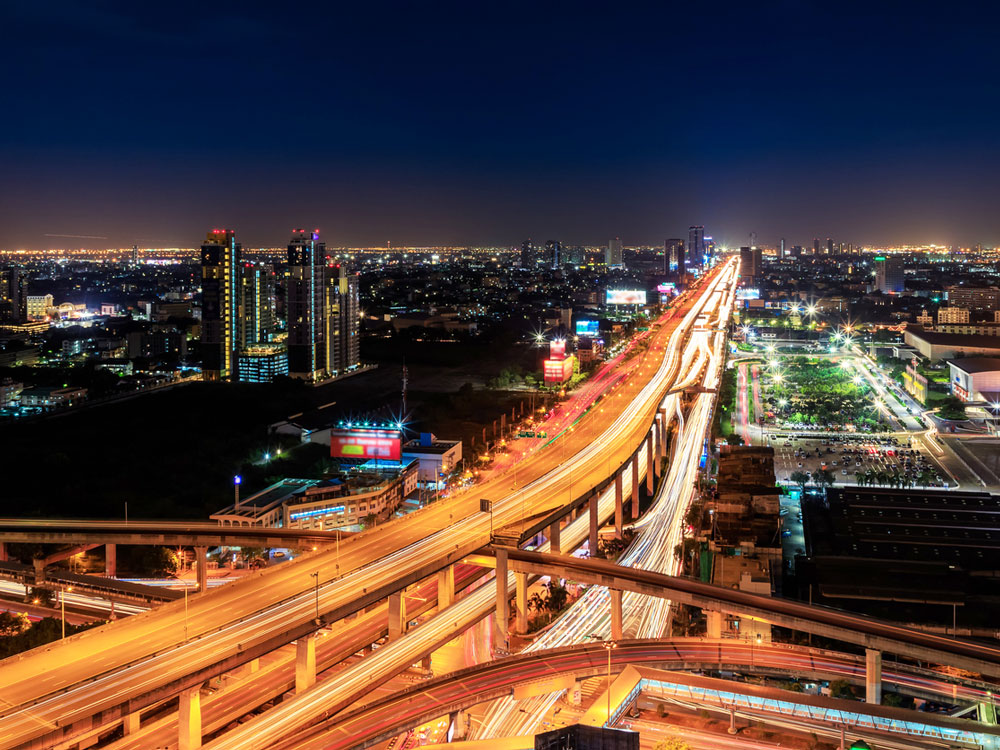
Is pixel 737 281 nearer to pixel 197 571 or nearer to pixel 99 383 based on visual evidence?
pixel 99 383

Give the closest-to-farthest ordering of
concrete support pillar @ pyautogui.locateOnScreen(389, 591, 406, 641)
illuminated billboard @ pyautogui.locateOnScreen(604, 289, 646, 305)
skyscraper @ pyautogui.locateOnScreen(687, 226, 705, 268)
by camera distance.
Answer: concrete support pillar @ pyautogui.locateOnScreen(389, 591, 406, 641), illuminated billboard @ pyautogui.locateOnScreen(604, 289, 646, 305), skyscraper @ pyautogui.locateOnScreen(687, 226, 705, 268)

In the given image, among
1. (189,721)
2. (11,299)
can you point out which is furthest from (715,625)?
(11,299)

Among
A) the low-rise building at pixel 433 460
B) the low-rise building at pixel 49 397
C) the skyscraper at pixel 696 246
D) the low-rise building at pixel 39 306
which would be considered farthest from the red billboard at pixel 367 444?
the skyscraper at pixel 696 246

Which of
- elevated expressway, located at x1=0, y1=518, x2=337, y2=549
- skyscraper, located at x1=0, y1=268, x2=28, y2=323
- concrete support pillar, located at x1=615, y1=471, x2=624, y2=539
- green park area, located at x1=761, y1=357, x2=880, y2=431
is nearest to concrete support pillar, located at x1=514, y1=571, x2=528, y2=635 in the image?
elevated expressway, located at x1=0, y1=518, x2=337, y2=549

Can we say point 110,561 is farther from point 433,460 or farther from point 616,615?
point 616,615

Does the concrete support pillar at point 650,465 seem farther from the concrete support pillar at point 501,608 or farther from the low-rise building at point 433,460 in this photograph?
the concrete support pillar at point 501,608

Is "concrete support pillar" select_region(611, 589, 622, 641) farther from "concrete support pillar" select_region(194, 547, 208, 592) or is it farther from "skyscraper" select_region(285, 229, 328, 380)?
"skyscraper" select_region(285, 229, 328, 380)
